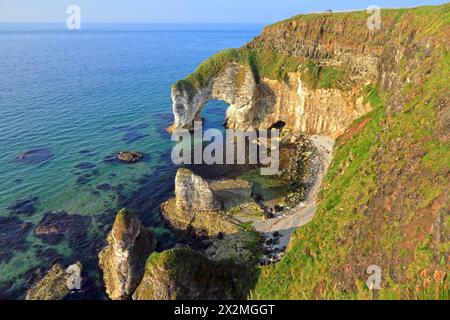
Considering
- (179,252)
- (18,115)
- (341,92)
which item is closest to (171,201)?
(179,252)

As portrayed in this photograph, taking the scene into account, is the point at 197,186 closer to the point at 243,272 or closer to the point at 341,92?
the point at 243,272

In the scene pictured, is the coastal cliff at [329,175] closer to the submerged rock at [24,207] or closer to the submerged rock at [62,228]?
the submerged rock at [62,228]

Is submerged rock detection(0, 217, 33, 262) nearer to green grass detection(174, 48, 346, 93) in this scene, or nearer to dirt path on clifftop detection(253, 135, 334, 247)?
dirt path on clifftop detection(253, 135, 334, 247)

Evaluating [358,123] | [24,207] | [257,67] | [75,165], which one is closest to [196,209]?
[24,207]

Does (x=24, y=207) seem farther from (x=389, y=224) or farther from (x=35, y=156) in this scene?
(x=389, y=224)

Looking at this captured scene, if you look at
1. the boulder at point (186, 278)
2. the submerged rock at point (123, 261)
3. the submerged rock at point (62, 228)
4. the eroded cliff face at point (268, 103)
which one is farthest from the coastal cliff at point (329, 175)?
the submerged rock at point (62, 228)

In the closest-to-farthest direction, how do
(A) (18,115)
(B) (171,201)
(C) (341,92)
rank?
(B) (171,201)
(C) (341,92)
(A) (18,115)

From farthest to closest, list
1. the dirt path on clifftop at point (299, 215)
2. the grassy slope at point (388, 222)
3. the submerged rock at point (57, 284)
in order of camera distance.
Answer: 1. the dirt path on clifftop at point (299, 215)
2. the submerged rock at point (57, 284)
3. the grassy slope at point (388, 222)
